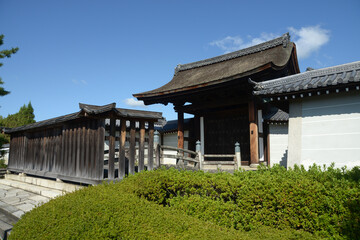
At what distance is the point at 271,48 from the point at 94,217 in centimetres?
1297

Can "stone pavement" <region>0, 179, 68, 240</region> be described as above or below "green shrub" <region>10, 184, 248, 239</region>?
below

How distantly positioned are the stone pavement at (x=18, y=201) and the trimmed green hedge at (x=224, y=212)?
2.88m

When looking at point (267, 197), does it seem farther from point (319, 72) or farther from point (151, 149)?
point (151, 149)

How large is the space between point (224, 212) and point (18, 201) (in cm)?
797

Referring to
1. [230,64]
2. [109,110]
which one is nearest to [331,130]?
[109,110]

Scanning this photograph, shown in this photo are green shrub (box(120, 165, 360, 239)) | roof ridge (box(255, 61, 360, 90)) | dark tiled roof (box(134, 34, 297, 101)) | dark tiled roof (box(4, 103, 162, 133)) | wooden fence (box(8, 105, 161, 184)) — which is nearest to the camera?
green shrub (box(120, 165, 360, 239))

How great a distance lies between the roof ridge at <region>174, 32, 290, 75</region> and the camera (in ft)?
42.2

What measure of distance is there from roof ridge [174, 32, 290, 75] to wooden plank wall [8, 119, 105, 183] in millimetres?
9891

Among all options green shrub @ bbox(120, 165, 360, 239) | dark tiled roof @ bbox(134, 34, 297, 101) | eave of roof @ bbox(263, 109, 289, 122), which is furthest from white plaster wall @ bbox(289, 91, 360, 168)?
eave of roof @ bbox(263, 109, 289, 122)

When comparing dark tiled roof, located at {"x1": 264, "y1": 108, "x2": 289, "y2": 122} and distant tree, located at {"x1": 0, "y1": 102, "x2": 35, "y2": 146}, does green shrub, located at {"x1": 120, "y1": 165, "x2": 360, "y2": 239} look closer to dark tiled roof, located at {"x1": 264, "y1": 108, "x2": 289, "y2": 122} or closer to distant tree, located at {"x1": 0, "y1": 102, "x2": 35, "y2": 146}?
dark tiled roof, located at {"x1": 264, "y1": 108, "x2": 289, "y2": 122}

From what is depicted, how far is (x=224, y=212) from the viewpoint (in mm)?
4789

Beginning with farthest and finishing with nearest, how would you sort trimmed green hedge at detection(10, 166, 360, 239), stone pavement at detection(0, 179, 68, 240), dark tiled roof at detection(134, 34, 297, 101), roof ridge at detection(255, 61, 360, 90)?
1. dark tiled roof at detection(134, 34, 297, 101)
2. stone pavement at detection(0, 179, 68, 240)
3. roof ridge at detection(255, 61, 360, 90)
4. trimmed green hedge at detection(10, 166, 360, 239)

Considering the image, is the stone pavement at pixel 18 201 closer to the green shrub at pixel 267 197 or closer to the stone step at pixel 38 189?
the stone step at pixel 38 189

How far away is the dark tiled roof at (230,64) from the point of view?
11.5 meters
